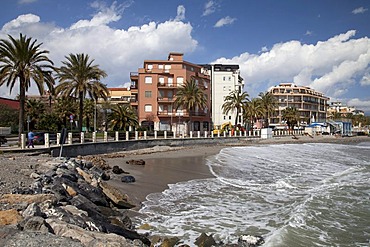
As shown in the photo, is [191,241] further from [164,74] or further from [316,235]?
[164,74]

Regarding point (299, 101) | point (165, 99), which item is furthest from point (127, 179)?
point (299, 101)

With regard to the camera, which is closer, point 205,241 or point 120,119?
point 205,241

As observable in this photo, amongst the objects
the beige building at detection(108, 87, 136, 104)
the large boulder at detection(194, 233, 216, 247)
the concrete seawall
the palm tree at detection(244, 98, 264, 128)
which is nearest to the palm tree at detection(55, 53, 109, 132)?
the concrete seawall

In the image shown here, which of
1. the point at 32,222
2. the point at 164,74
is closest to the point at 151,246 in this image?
the point at 32,222

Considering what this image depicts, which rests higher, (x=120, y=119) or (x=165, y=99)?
(x=165, y=99)

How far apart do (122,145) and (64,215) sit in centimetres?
2601

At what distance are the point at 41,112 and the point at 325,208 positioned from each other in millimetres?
51324

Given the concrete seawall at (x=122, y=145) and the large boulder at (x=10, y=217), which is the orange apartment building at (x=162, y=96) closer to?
the concrete seawall at (x=122, y=145)

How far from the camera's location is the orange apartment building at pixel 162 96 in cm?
6000

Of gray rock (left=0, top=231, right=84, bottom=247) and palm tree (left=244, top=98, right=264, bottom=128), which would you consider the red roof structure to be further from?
gray rock (left=0, top=231, right=84, bottom=247)

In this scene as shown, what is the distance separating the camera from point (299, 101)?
121062mm

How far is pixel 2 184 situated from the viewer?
9.31 meters

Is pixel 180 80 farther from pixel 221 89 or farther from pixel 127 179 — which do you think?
pixel 127 179

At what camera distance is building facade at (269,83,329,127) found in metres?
119
